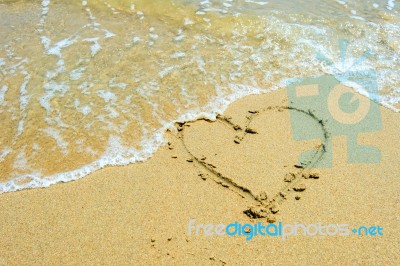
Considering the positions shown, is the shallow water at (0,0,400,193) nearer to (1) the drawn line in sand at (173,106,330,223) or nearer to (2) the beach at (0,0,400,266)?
(2) the beach at (0,0,400,266)

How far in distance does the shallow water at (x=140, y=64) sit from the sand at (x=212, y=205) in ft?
0.92

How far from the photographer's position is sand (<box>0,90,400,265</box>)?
235 cm

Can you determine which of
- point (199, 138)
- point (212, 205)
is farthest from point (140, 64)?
point (212, 205)

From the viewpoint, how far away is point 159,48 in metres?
4.56

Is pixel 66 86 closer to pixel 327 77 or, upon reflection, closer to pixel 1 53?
pixel 1 53

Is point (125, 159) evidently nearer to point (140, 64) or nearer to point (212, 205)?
point (212, 205)

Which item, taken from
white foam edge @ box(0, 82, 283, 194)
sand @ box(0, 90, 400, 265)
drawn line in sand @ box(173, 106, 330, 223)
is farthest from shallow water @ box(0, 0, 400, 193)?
drawn line in sand @ box(173, 106, 330, 223)

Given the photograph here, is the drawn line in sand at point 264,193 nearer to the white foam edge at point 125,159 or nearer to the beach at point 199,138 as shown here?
the beach at point 199,138

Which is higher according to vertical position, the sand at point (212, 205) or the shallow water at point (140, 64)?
the shallow water at point (140, 64)

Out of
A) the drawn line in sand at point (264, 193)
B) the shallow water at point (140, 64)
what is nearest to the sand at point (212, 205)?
the drawn line in sand at point (264, 193)

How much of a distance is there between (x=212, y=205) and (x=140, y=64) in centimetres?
231

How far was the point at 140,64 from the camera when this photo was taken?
424 centimetres

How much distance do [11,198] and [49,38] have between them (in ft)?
9.00

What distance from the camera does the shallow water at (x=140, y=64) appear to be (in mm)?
3219
